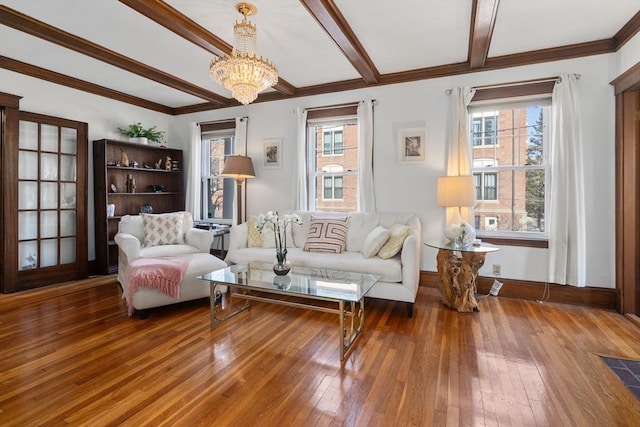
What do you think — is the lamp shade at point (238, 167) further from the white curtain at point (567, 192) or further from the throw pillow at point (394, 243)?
the white curtain at point (567, 192)

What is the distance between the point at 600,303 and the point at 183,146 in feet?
19.7

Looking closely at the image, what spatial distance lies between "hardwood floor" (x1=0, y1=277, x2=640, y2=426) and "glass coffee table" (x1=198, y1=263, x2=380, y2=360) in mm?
128

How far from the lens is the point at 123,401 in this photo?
174 cm

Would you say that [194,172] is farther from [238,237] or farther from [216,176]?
[238,237]

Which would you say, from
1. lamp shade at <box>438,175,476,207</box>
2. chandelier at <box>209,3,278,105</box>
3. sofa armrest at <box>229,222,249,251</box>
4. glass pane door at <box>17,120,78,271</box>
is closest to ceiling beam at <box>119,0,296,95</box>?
chandelier at <box>209,3,278,105</box>

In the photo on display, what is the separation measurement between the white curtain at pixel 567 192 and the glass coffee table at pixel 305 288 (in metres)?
2.08

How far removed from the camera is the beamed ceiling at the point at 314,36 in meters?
2.60

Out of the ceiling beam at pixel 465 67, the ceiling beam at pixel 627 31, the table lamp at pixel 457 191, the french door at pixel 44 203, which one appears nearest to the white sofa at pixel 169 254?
the french door at pixel 44 203

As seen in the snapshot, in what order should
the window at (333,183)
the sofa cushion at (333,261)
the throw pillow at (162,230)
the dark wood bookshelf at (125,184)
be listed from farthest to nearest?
the window at (333,183), the dark wood bookshelf at (125,184), the throw pillow at (162,230), the sofa cushion at (333,261)

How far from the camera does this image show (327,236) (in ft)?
12.2

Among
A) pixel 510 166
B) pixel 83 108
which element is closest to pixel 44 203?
pixel 83 108

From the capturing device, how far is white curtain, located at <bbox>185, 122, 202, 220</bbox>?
17.2 ft

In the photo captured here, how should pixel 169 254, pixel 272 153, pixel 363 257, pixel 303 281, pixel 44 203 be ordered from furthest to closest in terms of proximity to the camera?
pixel 272 153
pixel 44 203
pixel 169 254
pixel 363 257
pixel 303 281

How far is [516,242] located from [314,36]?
3.03m
